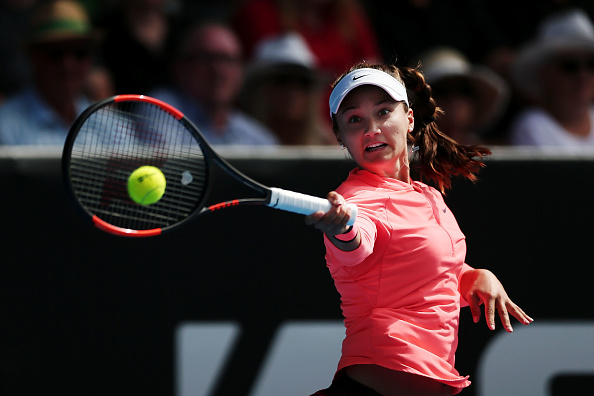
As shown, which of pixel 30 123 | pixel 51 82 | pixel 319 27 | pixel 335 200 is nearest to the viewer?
pixel 335 200

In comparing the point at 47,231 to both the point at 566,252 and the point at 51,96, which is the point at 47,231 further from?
the point at 566,252

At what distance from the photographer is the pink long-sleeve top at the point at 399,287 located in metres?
2.43

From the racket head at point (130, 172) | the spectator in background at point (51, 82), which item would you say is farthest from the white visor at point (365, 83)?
the spectator in background at point (51, 82)

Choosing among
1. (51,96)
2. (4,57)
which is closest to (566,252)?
(51,96)

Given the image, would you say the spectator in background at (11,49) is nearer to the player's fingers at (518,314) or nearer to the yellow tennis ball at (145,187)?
the yellow tennis ball at (145,187)

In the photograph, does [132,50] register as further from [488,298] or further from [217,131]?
[488,298]

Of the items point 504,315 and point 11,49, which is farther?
point 11,49

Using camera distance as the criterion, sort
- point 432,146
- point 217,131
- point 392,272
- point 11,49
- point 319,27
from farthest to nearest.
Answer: point 319,27 < point 11,49 < point 217,131 < point 432,146 < point 392,272

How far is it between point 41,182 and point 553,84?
327cm

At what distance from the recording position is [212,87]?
516 cm

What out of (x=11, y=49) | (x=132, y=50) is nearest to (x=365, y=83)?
(x=132, y=50)

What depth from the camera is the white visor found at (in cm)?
249

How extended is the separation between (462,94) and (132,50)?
2.11m

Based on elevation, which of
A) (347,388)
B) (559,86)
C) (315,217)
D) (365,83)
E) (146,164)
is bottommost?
(347,388)
